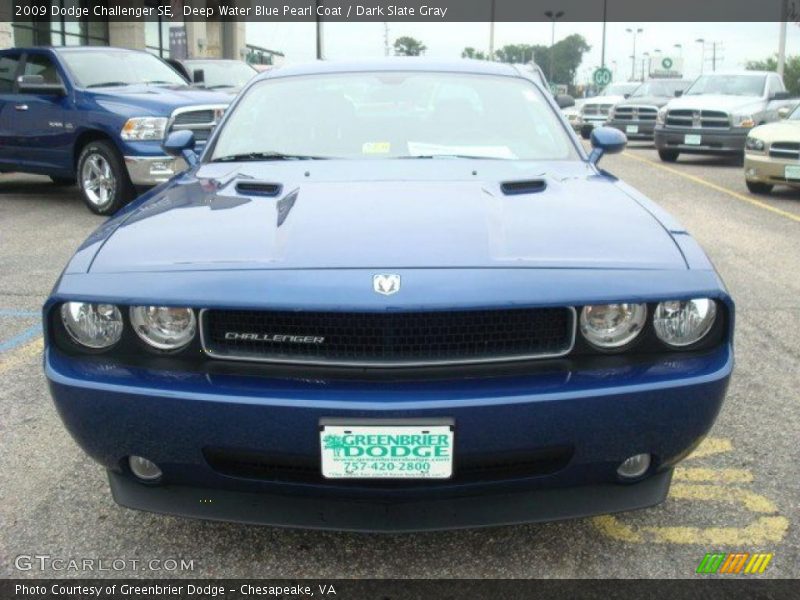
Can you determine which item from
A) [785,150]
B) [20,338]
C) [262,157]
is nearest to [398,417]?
[262,157]

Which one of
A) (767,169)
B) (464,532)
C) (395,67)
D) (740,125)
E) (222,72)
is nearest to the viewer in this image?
(464,532)

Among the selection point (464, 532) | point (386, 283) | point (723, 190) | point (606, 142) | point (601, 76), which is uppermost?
point (601, 76)

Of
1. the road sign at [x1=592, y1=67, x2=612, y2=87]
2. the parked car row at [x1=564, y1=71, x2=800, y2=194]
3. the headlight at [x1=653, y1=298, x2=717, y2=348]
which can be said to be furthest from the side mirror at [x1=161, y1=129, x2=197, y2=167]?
the road sign at [x1=592, y1=67, x2=612, y2=87]

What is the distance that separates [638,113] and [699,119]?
193 inches

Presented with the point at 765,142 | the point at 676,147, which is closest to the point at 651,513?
A: the point at 765,142

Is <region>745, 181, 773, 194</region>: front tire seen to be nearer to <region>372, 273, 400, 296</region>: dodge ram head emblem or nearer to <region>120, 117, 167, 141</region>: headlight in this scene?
<region>120, 117, 167, 141</region>: headlight

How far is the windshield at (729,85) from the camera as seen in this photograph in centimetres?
1653

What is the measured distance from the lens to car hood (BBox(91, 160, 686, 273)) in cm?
232

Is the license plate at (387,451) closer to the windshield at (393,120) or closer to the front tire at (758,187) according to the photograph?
the windshield at (393,120)

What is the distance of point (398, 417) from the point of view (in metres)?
2.12

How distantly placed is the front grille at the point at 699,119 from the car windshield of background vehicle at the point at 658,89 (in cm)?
636

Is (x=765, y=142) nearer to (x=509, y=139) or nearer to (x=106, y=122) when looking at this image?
(x=106, y=122)

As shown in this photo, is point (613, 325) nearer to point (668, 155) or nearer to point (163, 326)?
point (163, 326)

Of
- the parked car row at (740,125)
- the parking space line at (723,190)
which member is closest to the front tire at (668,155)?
the parked car row at (740,125)
